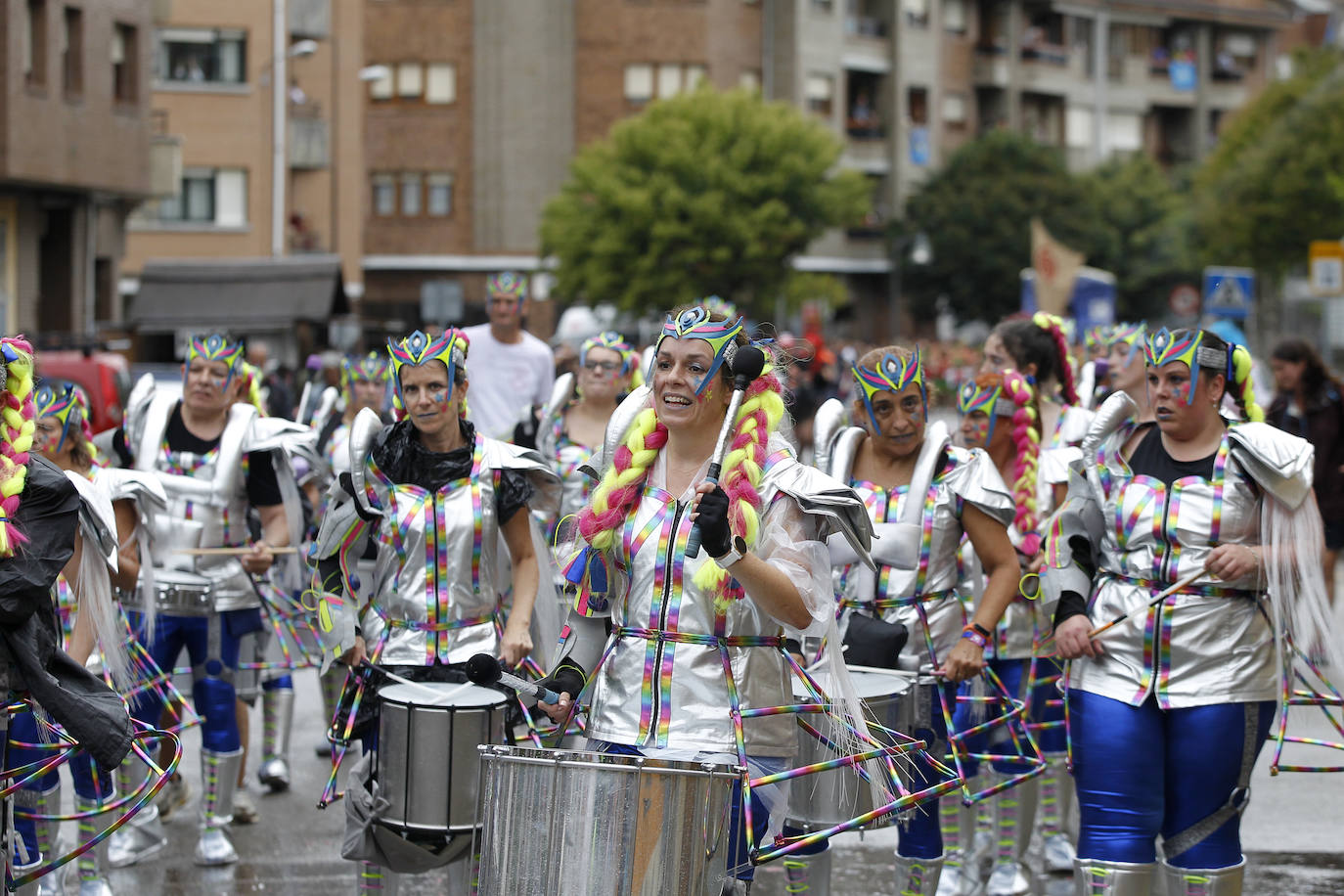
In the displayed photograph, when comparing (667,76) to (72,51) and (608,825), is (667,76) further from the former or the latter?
(608,825)

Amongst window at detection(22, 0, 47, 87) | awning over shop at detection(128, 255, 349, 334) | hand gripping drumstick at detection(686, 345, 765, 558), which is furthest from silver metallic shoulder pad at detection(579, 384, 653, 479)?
awning over shop at detection(128, 255, 349, 334)

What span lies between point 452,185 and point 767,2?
439 inches

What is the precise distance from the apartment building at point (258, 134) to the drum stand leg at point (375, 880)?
30184mm

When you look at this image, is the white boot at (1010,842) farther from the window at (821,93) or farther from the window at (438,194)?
the window at (821,93)

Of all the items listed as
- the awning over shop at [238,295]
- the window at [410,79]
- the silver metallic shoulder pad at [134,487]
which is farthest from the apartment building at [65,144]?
the window at [410,79]

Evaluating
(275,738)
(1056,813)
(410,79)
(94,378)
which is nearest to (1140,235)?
(410,79)

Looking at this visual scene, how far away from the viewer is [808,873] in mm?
5895

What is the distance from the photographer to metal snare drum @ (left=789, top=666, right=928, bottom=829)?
5543 millimetres

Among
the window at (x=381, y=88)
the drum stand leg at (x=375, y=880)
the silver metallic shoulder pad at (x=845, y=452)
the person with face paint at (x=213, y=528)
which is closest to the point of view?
the drum stand leg at (x=375, y=880)

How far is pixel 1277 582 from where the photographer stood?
595 cm

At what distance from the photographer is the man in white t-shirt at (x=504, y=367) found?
11555 mm

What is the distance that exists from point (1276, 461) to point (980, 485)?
1118 millimetres

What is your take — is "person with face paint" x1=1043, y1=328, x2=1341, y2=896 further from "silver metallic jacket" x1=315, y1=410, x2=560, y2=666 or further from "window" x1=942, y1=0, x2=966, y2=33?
"window" x1=942, y1=0, x2=966, y2=33

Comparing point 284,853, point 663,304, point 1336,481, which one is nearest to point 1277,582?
point 284,853
